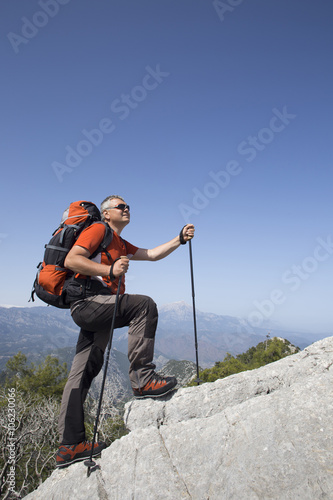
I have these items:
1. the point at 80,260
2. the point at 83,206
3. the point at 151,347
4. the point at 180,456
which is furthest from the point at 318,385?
the point at 83,206

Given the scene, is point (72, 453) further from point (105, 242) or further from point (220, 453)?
point (105, 242)

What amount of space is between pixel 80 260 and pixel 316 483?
146 inches

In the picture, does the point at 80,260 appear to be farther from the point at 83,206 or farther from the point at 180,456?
the point at 180,456

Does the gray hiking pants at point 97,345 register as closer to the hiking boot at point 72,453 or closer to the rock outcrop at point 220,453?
the hiking boot at point 72,453

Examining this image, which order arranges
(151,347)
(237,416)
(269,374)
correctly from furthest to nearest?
1. (269,374)
2. (151,347)
3. (237,416)

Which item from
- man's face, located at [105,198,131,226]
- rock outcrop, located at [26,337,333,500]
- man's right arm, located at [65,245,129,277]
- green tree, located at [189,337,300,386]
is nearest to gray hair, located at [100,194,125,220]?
man's face, located at [105,198,131,226]

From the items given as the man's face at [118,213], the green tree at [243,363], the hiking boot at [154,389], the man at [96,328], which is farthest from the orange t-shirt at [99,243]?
the green tree at [243,363]

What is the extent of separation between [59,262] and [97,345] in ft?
4.86

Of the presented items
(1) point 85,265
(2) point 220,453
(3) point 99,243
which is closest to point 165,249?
(3) point 99,243

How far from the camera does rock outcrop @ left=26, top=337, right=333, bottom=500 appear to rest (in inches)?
111

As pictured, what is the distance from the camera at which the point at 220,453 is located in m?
3.25

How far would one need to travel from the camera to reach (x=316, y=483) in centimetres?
265

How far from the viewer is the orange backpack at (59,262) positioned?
155 inches

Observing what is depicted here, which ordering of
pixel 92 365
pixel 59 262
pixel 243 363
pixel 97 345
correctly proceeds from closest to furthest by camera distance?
pixel 59 262, pixel 92 365, pixel 97 345, pixel 243 363
